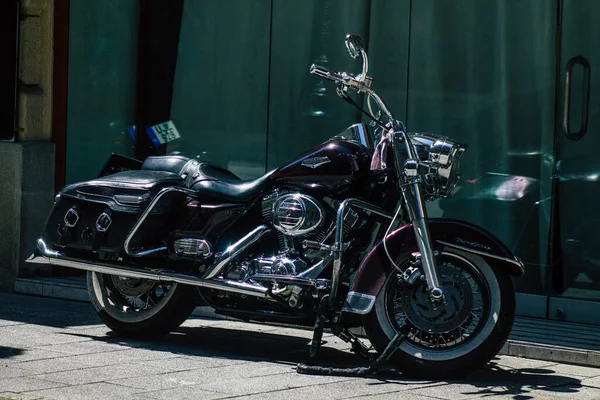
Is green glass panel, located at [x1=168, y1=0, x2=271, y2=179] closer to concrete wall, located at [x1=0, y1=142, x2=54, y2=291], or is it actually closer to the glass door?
concrete wall, located at [x1=0, y1=142, x2=54, y2=291]

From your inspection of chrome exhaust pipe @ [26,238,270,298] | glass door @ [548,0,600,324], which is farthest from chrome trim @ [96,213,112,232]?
glass door @ [548,0,600,324]

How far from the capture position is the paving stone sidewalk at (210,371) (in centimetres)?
602

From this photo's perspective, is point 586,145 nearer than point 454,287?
No

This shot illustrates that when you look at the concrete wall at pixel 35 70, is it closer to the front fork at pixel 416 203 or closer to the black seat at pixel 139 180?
the black seat at pixel 139 180

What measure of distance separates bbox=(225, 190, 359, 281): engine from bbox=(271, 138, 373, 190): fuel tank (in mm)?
117

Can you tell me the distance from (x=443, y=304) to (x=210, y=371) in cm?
136

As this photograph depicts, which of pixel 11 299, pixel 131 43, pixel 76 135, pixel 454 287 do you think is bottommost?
pixel 11 299

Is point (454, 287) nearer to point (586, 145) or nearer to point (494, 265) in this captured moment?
point (494, 265)

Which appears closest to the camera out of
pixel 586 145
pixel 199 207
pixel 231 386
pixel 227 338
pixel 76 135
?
pixel 231 386

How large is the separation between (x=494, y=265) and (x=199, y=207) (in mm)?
1939

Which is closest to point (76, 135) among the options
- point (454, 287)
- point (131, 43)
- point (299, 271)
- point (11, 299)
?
point (131, 43)

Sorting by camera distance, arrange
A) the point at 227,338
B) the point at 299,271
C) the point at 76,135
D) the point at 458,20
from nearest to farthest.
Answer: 1. the point at 299,271
2. the point at 227,338
3. the point at 458,20
4. the point at 76,135

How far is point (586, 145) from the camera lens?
8695mm

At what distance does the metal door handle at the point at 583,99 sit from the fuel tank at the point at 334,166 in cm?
250
